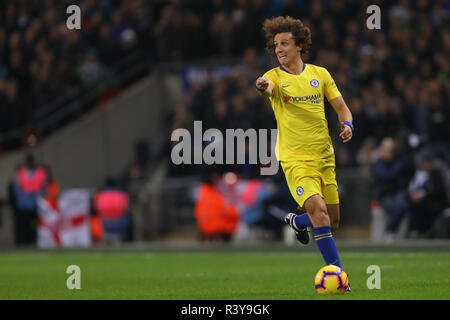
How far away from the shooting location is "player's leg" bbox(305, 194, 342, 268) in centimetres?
1023

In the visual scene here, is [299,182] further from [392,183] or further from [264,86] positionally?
[392,183]

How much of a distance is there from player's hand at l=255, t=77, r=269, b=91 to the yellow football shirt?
351mm

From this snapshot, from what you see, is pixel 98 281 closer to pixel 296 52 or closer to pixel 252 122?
pixel 296 52

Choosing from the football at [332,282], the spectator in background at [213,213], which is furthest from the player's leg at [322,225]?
the spectator in background at [213,213]

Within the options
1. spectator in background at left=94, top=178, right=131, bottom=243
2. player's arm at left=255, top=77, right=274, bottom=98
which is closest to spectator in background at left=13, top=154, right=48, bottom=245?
spectator in background at left=94, top=178, right=131, bottom=243

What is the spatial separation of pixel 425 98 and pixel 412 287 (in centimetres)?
1134

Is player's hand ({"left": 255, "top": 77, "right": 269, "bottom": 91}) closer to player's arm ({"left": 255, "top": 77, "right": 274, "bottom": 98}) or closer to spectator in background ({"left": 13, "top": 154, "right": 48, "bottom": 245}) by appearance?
player's arm ({"left": 255, "top": 77, "right": 274, "bottom": 98})

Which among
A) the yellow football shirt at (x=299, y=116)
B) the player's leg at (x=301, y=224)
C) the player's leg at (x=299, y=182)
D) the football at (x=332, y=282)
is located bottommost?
the football at (x=332, y=282)

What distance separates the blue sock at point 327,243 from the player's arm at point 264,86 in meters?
1.41

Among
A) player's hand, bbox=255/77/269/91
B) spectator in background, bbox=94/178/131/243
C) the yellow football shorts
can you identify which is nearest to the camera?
player's hand, bbox=255/77/269/91

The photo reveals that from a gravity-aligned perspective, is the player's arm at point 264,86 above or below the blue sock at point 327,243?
above

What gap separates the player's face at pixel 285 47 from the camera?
419 inches

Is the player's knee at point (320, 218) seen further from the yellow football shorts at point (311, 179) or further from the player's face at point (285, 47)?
the player's face at point (285, 47)

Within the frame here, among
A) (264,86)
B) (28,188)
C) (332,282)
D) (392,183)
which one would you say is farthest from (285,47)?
(28,188)
